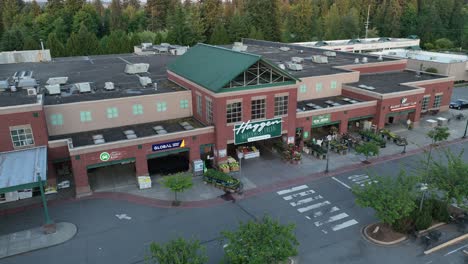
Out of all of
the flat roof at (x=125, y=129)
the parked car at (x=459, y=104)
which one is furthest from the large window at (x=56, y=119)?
the parked car at (x=459, y=104)

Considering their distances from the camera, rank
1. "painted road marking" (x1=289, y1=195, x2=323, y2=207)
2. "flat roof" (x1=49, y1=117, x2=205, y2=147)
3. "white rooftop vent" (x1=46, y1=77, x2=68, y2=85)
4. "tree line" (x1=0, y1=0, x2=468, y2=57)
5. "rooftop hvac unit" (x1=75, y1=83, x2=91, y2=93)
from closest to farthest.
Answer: "painted road marking" (x1=289, y1=195, x2=323, y2=207) → "flat roof" (x1=49, y1=117, x2=205, y2=147) → "rooftop hvac unit" (x1=75, y1=83, x2=91, y2=93) → "white rooftop vent" (x1=46, y1=77, x2=68, y2=85) → "tree line" (x1=0, y1=0, x2=468, y2=57)

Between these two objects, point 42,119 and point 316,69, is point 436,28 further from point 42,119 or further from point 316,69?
point 42,119

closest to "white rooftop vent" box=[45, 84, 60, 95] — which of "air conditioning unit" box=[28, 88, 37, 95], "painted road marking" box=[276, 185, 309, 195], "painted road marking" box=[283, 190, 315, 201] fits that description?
"air conditioning unit" box=[28, 88, 37, 95]

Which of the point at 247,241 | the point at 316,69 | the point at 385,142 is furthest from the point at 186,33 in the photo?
the point at 247,241

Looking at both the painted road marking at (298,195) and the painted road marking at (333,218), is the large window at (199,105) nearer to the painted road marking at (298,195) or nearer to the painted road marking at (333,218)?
the painted road marking at (298,195)

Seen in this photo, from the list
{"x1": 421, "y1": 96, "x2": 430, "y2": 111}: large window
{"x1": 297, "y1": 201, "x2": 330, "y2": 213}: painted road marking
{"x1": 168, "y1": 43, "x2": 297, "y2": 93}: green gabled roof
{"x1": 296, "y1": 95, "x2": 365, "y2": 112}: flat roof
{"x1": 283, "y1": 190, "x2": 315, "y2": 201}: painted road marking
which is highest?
{"x1": 168, "y1": 43, "x2": 297, "y2": 93}: green gabled roof

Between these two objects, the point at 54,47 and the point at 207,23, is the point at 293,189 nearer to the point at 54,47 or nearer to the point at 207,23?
the point at 54,47

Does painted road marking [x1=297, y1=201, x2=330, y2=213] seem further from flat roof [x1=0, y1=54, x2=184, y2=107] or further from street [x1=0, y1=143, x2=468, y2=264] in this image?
flat roof [x1=0, y1=54, x2=184, y2=107]

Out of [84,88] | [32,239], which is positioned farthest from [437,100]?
[32,239]
